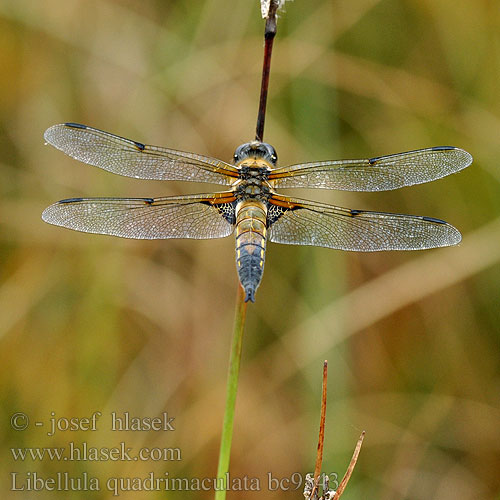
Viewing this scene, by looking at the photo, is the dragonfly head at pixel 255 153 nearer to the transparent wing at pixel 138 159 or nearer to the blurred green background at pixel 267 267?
the transparent wing at pixel 138 159

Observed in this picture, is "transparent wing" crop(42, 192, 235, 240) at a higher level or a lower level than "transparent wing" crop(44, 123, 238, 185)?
lower

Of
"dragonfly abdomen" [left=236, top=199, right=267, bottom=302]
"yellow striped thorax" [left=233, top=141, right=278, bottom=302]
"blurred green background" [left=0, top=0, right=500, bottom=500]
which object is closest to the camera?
"dragonfly abdomen" [left=236, top=199, right=267, bottom=302]

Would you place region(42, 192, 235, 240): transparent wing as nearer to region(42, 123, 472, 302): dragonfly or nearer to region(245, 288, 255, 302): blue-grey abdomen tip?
region(42, 123, 472, 302): dragonfly

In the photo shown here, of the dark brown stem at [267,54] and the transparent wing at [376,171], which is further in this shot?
the transparent wing at [376,171]

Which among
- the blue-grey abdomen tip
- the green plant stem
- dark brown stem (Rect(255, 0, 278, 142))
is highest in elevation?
dark brown stem (Rect(255, 0, 278, 142))

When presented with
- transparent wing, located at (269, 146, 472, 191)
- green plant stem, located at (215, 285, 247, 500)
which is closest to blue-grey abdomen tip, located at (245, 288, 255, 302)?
green plant stem, located at (215, 285, 247, 500)

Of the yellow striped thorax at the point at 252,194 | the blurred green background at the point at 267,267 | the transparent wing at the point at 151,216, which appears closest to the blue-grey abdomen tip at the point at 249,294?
the yellow striped thorax at the point at 252,194

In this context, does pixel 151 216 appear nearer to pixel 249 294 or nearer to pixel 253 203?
pixel 253 203
